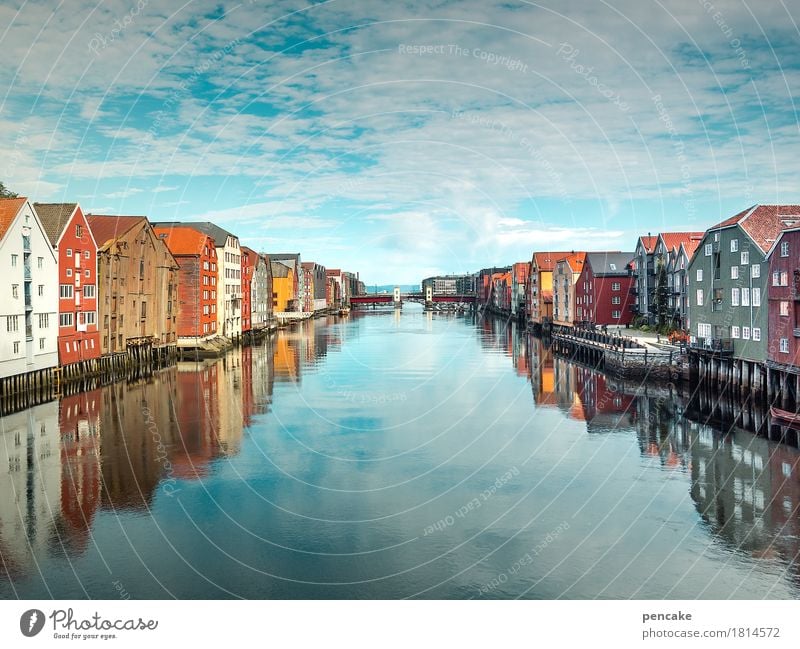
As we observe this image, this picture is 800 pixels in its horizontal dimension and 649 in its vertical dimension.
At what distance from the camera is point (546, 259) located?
317ft

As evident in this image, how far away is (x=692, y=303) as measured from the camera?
45.7m

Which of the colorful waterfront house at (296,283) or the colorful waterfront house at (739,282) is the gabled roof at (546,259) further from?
the colorful waterfront house at (739,282)

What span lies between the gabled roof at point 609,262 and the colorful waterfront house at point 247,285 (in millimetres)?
41032

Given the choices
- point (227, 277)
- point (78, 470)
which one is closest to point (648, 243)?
point (227, 277)

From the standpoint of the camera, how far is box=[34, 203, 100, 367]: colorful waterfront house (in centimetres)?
4088

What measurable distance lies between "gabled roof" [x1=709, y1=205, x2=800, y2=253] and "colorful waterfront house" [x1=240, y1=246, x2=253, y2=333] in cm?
5725

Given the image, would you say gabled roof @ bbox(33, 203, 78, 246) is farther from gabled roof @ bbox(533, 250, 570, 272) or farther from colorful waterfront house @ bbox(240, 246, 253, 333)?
gabled roof @ bbox(533, 250, 570, 272)

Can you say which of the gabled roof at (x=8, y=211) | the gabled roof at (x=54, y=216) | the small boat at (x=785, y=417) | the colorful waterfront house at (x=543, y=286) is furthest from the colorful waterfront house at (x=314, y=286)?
the small boat at (x=785, y=417)

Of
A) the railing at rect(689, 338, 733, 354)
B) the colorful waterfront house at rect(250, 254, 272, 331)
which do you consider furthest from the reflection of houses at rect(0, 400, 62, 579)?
the colorful waterfront house at rect(250, 254, 272, 331)

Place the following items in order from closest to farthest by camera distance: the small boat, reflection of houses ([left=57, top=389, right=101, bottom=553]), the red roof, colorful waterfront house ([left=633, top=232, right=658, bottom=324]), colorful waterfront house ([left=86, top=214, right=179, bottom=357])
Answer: reflection of houses ([left=57, top=389, right=101, bottom=553]), the small boat, colorful waterfront house ([left=86, top=214, right=179, bottom=357]), the red roof, colorful waterfront house ([left=633, top=232, right=658, bottom=324])

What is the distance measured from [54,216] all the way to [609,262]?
5346 cm

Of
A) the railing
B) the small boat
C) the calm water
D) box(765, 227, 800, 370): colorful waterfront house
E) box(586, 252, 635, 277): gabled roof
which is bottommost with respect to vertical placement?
the calm water

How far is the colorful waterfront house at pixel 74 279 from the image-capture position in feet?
134

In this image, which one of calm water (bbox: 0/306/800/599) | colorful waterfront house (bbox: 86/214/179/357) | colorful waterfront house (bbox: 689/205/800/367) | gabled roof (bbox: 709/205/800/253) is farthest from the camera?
colorful waterfront house (bbox: 86/214/179/357)
